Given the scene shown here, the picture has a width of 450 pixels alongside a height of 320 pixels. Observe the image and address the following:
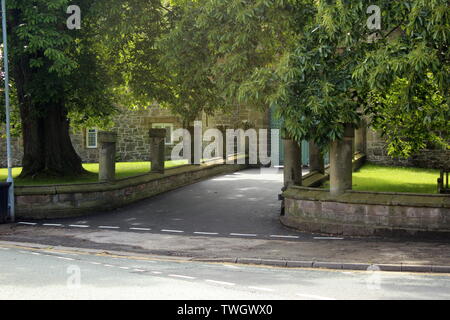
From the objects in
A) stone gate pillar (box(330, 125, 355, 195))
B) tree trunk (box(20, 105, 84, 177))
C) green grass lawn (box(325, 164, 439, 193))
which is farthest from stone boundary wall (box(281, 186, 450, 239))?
tree trunk (box(20, 105, 84, 177))

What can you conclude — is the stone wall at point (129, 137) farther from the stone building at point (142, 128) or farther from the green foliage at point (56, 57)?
the green foliage at point (56, 57)

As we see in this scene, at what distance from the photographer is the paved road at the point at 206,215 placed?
53.4 ft

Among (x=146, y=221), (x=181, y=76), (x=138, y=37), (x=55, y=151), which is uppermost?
(x=138, y=37)

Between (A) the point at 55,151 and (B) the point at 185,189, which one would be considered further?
(B) the point at 185,189

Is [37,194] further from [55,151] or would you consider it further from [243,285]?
[243,285]

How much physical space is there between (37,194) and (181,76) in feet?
18.0

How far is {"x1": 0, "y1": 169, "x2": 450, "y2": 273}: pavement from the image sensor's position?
Answer: 1193 cm

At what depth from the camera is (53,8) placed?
18672mm

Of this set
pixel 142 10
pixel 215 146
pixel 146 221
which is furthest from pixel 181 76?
pixel 215 146

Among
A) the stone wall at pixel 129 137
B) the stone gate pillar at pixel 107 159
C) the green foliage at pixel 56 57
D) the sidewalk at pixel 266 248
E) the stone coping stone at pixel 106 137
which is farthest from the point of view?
the stone wall at pixel 129 137

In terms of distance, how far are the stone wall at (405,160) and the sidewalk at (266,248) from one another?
18.1 meters

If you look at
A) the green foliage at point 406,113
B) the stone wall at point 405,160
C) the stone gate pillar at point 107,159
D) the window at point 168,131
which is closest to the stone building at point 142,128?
the window at point 168,131

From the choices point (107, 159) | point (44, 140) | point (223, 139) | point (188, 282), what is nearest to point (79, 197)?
point (107, 159)

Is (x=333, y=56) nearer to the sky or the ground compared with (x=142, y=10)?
nearer to the ground
